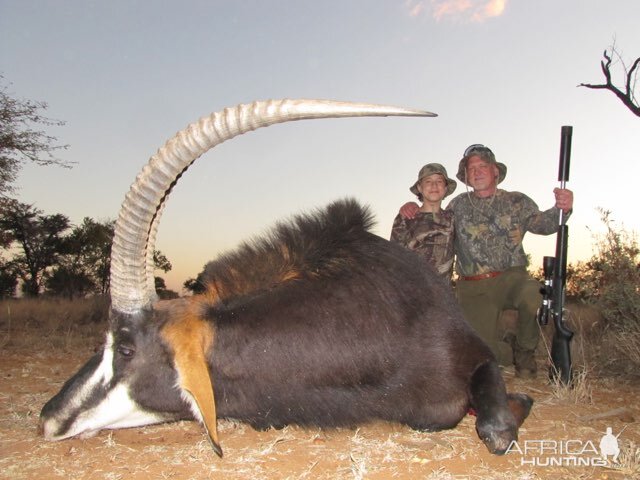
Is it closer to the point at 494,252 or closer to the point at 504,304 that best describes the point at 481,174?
the point at 494,252

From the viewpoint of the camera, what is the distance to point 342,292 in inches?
116

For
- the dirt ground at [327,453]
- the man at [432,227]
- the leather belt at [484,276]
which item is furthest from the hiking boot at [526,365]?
the dirt ground at [327,453]

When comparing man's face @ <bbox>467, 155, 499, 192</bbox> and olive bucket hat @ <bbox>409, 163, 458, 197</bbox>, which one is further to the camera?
man's face @ <bbox>467, 155, 499, 192</bbox>

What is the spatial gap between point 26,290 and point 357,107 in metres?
29.3

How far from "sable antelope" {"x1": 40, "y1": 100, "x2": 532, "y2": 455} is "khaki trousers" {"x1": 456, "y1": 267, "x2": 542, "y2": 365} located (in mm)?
2570

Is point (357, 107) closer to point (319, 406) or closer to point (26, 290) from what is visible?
point (319, 406)

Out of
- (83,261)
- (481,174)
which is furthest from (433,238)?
(83,261)

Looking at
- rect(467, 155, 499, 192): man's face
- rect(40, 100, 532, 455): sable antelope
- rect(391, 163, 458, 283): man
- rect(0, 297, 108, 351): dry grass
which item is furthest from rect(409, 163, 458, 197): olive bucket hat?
rect(0, 297, 108, 351): dry grass

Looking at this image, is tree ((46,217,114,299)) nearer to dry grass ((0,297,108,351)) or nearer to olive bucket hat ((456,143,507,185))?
dry grass ((0,297,108,351))

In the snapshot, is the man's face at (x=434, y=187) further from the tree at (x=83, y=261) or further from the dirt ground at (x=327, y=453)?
the tree at (x=83, y=261)

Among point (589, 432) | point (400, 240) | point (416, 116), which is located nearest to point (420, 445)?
point (589, 432)

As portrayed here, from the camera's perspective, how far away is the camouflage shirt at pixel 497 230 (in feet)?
18.7

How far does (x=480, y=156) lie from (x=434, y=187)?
2.15 feet

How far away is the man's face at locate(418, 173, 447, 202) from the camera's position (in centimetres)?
564
